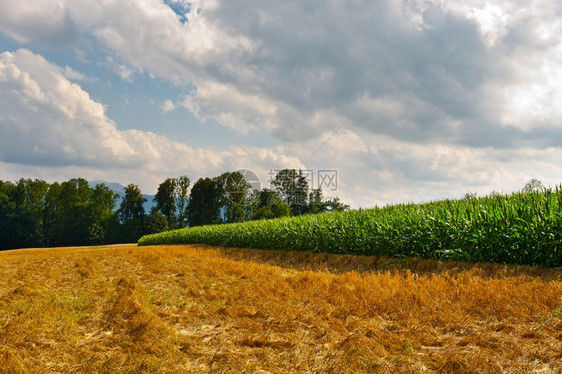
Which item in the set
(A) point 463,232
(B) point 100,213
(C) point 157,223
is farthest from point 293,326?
(B) point 100,213

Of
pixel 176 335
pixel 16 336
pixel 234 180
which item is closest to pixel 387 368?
pixel 176 335

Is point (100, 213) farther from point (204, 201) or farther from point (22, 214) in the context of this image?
point (204, 201)

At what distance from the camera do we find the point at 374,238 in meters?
9.90

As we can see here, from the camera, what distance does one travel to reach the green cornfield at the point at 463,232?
6.57 metres

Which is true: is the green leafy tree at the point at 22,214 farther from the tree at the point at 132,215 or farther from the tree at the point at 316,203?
the tree at the point at 316,203

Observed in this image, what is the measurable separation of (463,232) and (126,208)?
63.3 m

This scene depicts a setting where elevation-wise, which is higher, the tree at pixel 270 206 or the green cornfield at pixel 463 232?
the tree at pixel 270 206

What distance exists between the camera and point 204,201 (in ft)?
191

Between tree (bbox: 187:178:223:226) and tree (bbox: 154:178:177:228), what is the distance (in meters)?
5.86

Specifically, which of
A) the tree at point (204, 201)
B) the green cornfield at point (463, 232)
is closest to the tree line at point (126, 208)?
the tree at point (204, 201)

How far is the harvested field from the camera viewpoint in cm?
318

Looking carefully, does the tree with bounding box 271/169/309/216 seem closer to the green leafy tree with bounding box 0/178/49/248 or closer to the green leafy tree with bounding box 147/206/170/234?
the green leafy tree with bounding box 147/206/170/234

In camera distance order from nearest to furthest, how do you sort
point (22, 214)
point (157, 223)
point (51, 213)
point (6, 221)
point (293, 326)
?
point (293, 326), point (6, 221), point (22, 214), point (157, 223), point (51, 213)

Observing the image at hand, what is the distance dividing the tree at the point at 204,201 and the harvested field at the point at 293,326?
50747 mm
